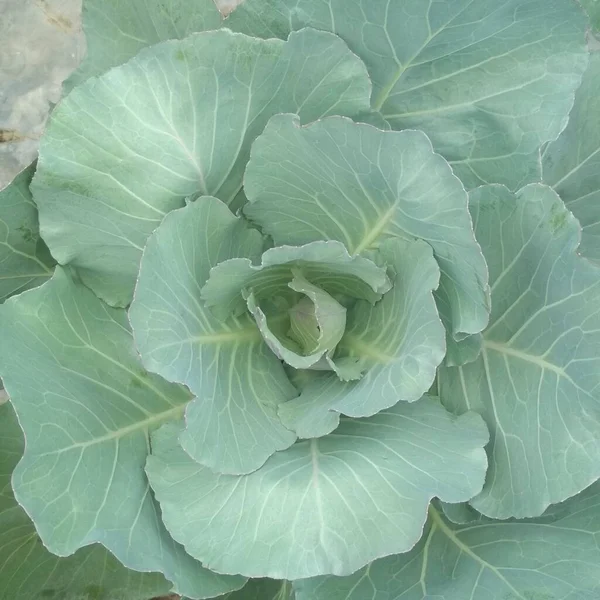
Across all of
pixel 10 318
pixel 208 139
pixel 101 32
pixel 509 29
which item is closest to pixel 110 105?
pixel 208 139

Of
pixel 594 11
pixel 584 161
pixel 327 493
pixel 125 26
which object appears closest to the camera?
pixel 327 493

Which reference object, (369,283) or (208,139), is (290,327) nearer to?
(369,283)

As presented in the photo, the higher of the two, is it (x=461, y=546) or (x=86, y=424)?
Result: (x=86, y=424)

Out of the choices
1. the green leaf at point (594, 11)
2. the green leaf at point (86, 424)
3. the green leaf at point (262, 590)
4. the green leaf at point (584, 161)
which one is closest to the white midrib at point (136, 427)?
the green leaf at point (86, 424)

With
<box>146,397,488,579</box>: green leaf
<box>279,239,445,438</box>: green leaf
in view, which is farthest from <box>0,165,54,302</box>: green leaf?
<box>279,239,445,438</box>: green leaf

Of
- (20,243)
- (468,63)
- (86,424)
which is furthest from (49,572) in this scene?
(468,63)

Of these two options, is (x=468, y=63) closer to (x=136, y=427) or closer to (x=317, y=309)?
(x=317, y=309)

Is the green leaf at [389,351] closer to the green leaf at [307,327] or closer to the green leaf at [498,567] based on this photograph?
the green leaf at [307,327]
